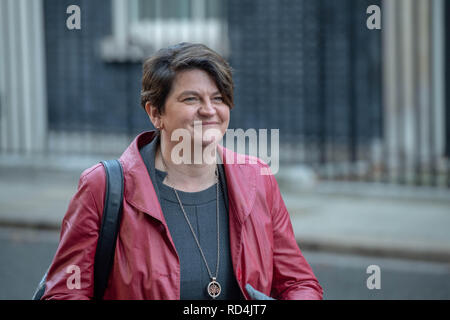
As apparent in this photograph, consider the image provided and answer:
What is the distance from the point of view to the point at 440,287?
625cm

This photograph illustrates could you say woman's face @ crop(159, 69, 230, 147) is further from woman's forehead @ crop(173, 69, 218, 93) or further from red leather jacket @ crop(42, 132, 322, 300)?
red leather jacket @ crop(42, 132, 322, 300)

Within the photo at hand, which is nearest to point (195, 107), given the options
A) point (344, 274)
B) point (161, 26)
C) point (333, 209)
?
point (344, 274)

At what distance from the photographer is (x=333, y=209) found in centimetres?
919

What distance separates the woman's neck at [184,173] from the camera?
2.92 meters

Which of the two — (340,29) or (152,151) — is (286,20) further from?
(152,151)

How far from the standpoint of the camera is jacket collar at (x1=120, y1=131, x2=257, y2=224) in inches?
107

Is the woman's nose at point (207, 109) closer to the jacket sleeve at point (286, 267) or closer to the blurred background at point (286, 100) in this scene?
the jacket sleeve at point (286, 267)

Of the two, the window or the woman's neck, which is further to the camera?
the window

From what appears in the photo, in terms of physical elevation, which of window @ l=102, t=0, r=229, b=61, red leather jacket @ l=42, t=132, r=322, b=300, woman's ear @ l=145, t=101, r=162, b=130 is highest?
window @ l=102, t=0, r=229, b=61

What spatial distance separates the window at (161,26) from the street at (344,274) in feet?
15.3

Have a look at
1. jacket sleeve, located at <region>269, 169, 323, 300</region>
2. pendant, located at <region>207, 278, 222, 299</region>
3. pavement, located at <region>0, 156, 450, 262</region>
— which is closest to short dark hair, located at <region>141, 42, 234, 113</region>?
jacket sleeve, located at <region>269, 169, 323, 300</region>

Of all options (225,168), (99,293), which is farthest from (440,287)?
(99,293)

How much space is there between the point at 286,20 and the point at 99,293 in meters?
8.78

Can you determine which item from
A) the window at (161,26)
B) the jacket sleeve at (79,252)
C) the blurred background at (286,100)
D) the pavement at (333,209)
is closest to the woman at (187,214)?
the jacket sleeve at (79,252)
